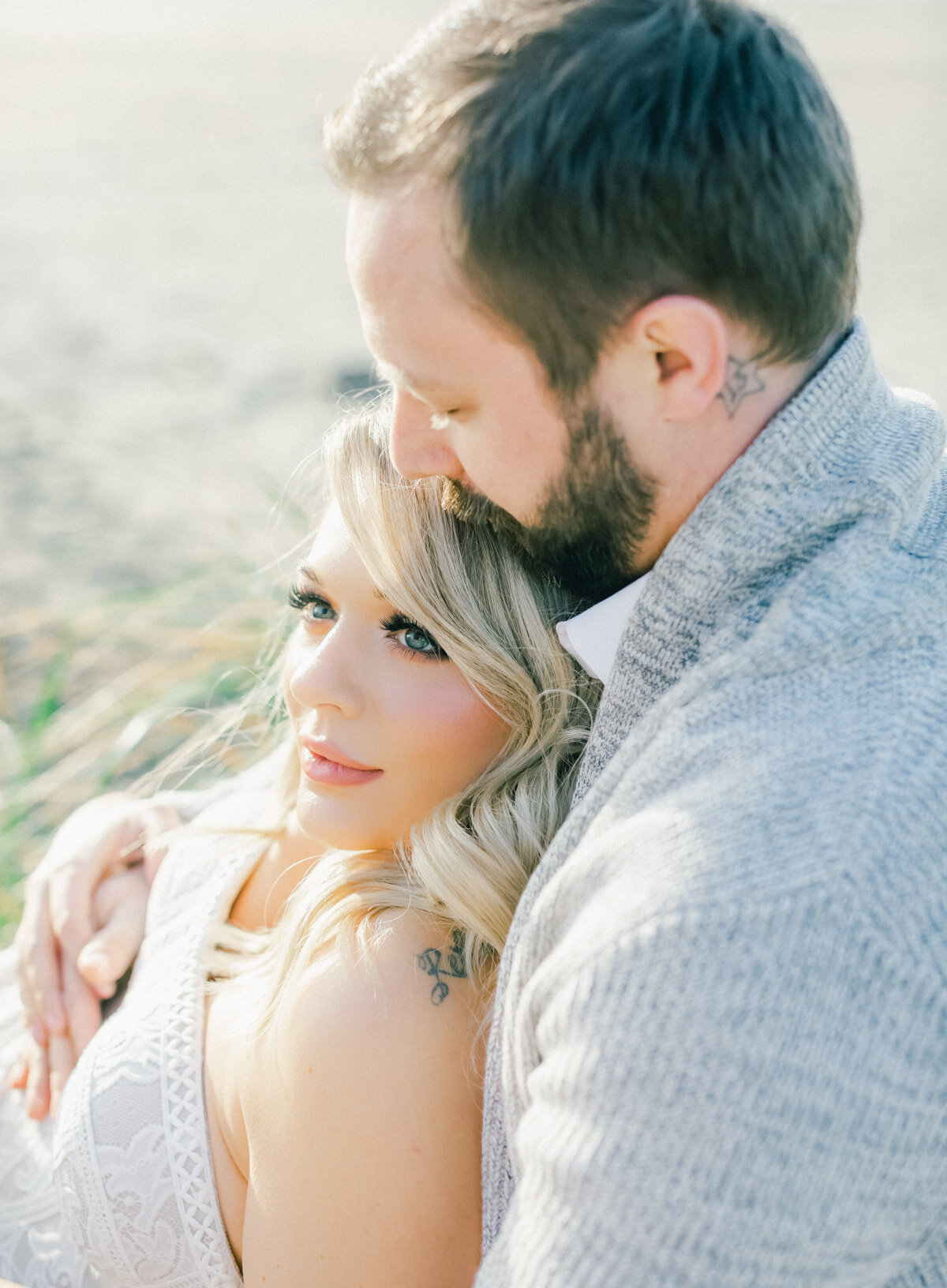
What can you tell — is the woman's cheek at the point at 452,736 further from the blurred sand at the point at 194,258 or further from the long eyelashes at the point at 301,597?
the blurred sand at the point at 194,258

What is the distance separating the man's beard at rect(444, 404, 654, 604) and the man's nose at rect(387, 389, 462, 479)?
0.07 meters

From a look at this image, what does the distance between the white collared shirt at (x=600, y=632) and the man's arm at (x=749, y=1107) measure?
0.59m

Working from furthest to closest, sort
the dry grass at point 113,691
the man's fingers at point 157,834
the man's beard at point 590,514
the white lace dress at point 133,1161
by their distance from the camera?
the dry grass at point 113,691 < the man's fingers at point 157,834 < the white lace dress at point 133,1161 < the man's beard at point 590,514

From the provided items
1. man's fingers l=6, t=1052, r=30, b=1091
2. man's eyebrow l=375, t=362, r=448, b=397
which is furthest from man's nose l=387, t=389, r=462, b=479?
man's fingers l=6, t=1052, r=30, b=1091

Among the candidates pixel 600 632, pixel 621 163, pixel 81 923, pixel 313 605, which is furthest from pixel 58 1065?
pixel 621 163

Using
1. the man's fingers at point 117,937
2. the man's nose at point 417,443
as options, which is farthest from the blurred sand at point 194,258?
the man's nose at point 417,443

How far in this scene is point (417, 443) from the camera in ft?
5.49

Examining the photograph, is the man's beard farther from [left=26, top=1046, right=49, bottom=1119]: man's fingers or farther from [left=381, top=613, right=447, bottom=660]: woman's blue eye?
[left=26, top=1046, right=49, bottom=1119]: man's fingers

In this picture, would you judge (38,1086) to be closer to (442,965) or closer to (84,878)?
(84,878)

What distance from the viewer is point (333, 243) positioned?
9602 millimetres

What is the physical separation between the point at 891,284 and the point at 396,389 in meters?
7.63

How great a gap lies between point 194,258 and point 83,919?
7.60 meters

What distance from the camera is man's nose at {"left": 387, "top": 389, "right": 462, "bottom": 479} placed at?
1645 mm

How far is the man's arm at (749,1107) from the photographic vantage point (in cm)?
110
